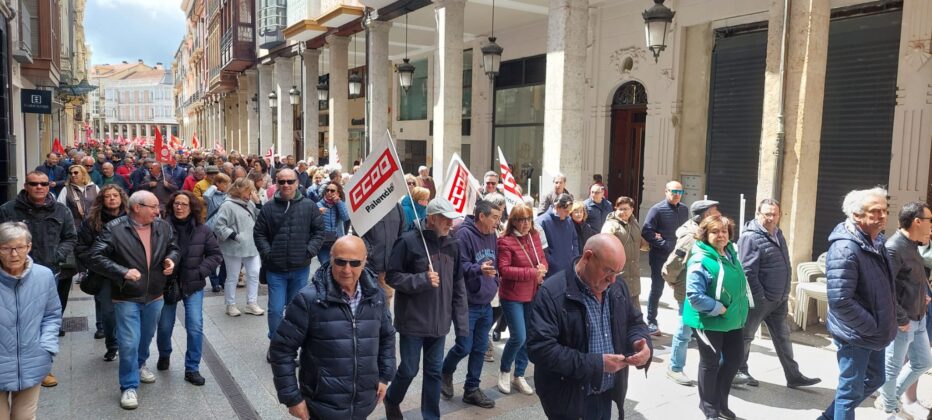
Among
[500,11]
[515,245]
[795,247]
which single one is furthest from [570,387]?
[500,11]

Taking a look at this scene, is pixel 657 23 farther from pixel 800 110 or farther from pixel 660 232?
pixel 660 232

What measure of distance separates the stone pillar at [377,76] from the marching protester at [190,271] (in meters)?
10.3

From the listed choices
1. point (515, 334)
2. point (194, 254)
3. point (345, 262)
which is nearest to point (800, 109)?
point (515, 334)

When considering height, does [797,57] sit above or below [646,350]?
above

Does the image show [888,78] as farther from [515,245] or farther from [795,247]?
[515,245]

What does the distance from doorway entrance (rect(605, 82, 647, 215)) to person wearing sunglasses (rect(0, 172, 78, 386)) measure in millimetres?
11766

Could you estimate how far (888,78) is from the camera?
9.74 meters

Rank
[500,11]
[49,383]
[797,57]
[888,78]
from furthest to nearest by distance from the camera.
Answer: [500,11]
[888,78]
[797,57]
[49,383]

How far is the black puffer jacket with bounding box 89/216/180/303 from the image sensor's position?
15.9 feet

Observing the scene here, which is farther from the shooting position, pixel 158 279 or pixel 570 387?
pixel 158 279

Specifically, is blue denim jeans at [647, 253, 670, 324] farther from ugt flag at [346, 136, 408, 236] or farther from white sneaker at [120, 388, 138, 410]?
white sneaker at [120, 388, 138, 410]

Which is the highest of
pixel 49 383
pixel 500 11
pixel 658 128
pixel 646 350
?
pixel 500 11

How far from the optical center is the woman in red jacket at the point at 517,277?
5.30 m

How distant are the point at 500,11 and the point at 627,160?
490cm
